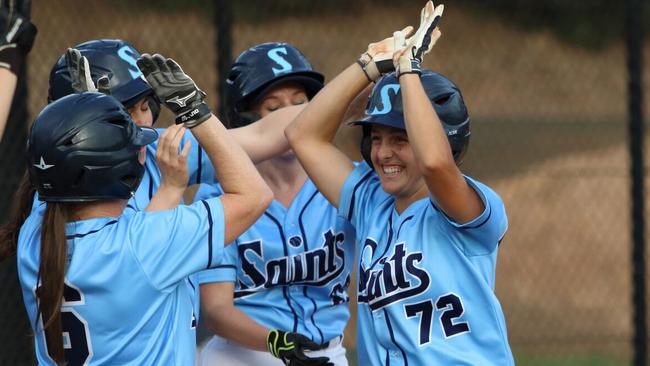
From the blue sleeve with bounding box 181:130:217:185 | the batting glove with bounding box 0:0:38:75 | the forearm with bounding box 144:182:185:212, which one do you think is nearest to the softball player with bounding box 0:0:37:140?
the batting glove with bounding box 0:0:38:75

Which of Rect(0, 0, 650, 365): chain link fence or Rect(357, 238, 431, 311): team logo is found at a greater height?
Rect(0, 0, 650, 365): chain link fence

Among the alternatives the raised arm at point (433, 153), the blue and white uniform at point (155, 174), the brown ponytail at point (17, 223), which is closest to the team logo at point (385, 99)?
the raised arm at point (433, 153)

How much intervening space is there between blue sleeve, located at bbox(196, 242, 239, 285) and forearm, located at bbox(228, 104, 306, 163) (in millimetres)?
357

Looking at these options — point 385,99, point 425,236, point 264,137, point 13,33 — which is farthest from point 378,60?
point 13,33

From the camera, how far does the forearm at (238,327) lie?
155 inches

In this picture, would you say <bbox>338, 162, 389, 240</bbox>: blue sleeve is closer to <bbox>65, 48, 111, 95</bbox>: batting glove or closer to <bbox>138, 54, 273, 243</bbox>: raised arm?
<bbox>138, 54, 273, 243</bbox>: raised arm

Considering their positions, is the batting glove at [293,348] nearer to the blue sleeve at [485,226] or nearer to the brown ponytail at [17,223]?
the blue sleeve at [485,226]

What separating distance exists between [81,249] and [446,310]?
1.10 metres

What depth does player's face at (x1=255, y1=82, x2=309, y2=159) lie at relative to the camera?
162 inches

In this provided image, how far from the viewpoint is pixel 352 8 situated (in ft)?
50.0

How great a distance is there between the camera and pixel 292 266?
4.06 meters

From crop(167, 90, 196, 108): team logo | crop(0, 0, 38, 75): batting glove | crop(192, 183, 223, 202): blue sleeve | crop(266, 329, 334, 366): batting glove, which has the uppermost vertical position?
crop(0, 0, 38, 75): batting glove

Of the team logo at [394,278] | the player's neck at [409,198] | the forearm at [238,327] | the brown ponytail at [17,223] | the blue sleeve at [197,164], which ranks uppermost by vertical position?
the blue sleeve at [197,164]

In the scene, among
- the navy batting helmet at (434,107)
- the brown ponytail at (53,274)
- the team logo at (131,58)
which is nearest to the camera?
the brown ponytail at (53,274)
